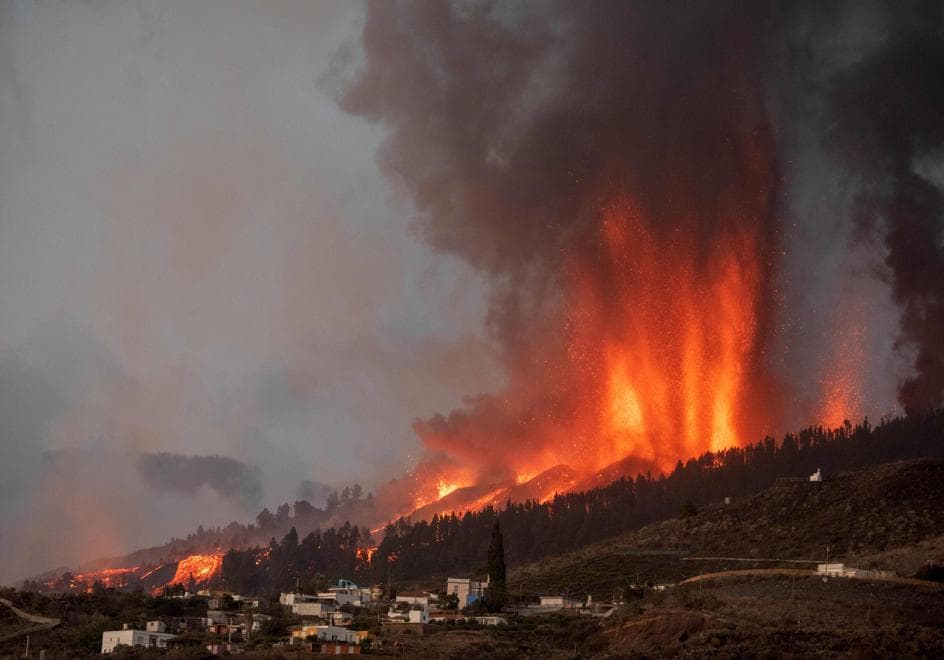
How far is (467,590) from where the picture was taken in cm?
11938

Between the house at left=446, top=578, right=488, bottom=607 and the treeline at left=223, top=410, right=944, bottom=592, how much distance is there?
30714 millimetres

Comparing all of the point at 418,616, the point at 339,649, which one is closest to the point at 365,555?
the point at 418,616

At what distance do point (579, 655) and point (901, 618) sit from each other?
20234 millimetres

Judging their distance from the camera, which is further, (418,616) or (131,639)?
(418,616)

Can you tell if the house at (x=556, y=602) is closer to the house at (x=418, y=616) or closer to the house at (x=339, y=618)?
the house at (x=418, y=616)

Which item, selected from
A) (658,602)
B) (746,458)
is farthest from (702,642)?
(746,458)

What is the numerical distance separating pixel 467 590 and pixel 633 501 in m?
53.3

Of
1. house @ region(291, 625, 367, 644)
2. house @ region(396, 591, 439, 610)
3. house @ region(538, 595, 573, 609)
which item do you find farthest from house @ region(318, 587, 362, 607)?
house @ region(291, 625, 367, 644)

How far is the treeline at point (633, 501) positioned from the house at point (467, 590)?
3071 centimetres

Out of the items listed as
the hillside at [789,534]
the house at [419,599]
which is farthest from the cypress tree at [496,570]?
the house at [419,599]

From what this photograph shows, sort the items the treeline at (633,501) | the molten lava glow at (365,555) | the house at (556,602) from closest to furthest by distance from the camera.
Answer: the house at (556,602), the treeline at (633,501), the molten lava glow at (365,555)

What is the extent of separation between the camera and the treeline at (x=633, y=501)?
156 metres

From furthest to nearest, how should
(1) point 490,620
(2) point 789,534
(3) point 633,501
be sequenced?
(3) point 633,501, (2) point 789,534, (1) point 490,620

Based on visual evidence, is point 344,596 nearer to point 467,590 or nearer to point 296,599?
point 296,599
